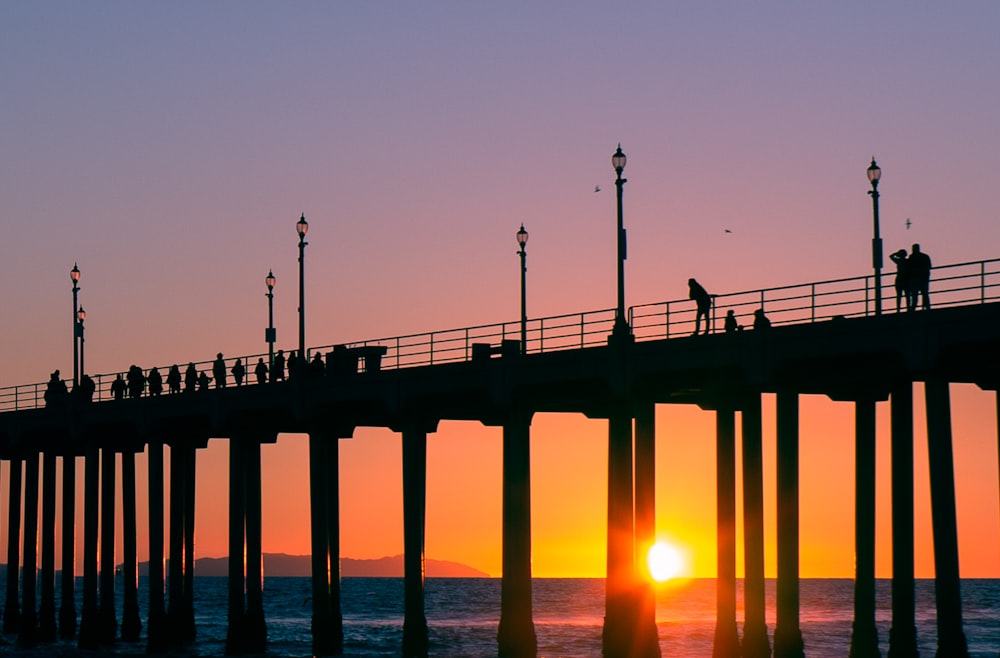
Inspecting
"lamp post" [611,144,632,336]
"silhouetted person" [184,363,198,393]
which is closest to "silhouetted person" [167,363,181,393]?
"silhouetted person" [184,363,198,393]

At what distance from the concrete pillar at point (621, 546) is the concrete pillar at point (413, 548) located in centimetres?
869

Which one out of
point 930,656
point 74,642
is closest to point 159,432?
point 74,642

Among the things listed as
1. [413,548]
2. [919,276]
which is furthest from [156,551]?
[919,276]

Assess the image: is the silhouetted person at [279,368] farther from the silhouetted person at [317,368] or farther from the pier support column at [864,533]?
the pier support column at [864,533]

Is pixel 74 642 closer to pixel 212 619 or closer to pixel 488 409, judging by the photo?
pixel 488 409

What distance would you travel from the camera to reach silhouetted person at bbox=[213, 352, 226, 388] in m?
71.7

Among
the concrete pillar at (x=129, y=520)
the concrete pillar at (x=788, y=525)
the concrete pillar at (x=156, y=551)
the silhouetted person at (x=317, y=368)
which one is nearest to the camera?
the concrete pillar at (x=788, y=525)

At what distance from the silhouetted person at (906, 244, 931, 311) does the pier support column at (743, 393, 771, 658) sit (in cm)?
666

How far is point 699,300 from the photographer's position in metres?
53.2

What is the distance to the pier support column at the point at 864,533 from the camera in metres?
52.0

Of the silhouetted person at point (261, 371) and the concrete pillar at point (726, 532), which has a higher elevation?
the silhouetted person at point (261, 371)

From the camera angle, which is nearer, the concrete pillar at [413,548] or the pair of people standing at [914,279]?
the pair of people standing at [914,279]

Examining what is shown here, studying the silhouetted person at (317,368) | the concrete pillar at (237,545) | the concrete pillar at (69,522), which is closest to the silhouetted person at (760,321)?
the silhouetted person at (317,368)

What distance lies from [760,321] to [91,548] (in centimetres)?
3814
